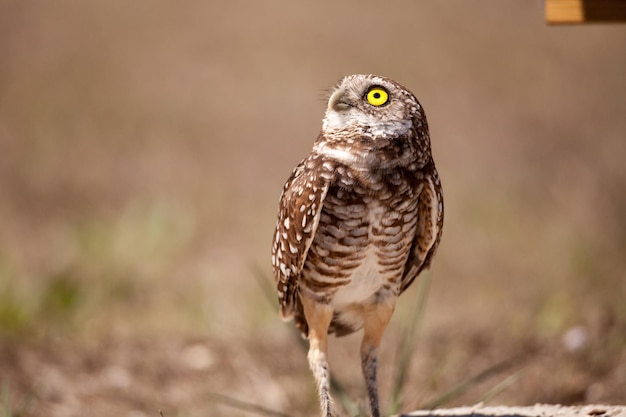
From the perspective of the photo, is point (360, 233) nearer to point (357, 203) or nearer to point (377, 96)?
point (357, 203)

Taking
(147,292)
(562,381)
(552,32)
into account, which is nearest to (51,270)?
(147,292)

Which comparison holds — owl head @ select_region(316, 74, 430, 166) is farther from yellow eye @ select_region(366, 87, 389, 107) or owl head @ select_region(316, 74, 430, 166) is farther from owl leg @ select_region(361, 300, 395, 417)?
owl leg @ select_region(361, 300, 395, 417)

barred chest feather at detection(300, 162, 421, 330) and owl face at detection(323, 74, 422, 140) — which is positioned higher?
owl face at detection(323, 74, 422, 140)

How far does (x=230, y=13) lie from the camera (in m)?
14.9

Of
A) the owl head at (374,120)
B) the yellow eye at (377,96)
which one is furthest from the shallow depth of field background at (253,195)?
the yellow eye at (377,96)

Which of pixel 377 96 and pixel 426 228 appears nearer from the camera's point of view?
pixel 377 96

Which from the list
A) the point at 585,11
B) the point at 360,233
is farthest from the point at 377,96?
the point at 585,11

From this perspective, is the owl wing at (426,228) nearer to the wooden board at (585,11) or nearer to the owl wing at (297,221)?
the owl wing at (297,221)

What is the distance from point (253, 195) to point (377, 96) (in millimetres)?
7550

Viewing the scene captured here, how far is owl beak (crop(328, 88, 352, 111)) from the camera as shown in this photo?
10.7 ft

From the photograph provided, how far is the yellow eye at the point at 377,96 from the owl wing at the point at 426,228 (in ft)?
1.19

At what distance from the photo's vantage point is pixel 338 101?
3271mm

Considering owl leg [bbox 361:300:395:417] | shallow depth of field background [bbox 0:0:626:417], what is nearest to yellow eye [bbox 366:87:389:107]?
owl leg [bbox 361:300:395:417]

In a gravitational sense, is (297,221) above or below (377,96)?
below
